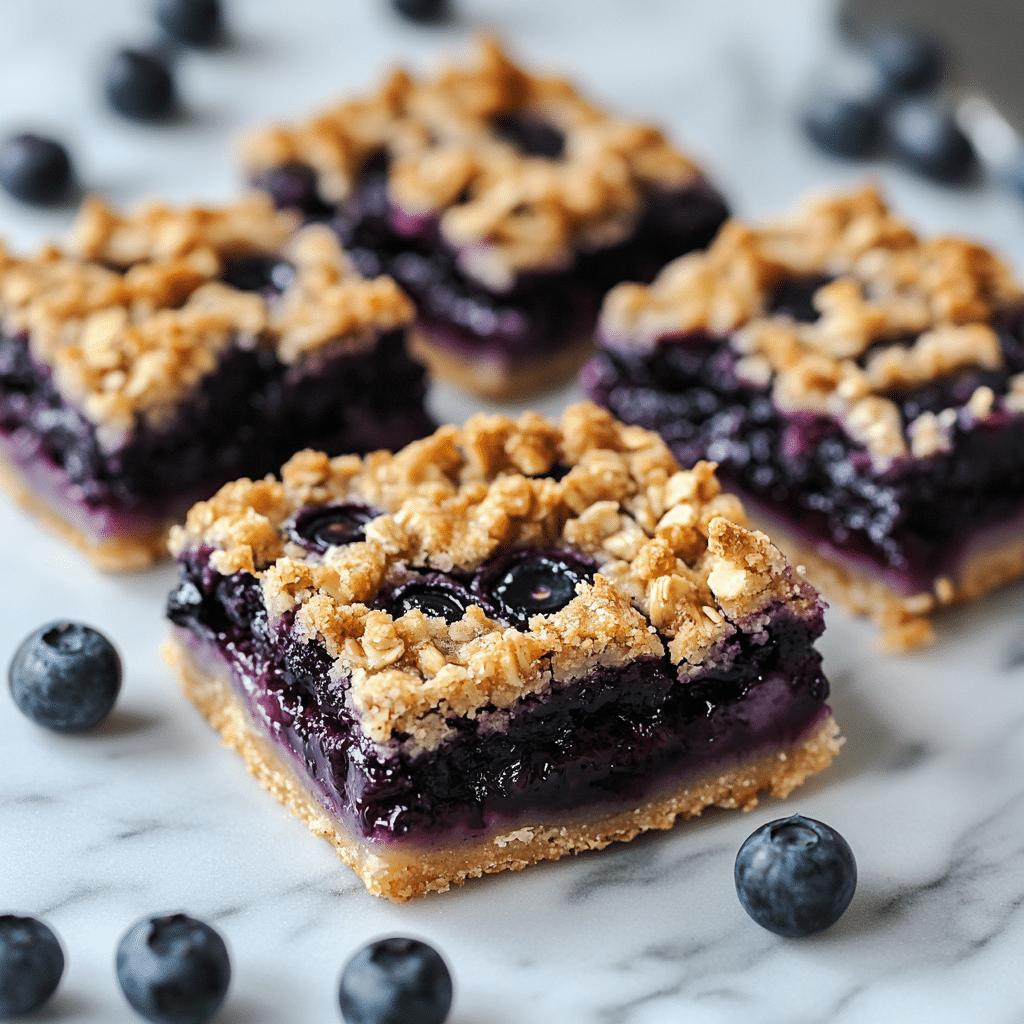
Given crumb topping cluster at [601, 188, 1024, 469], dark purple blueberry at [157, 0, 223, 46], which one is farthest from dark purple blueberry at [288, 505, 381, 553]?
dark purple blueberry at [157, 0, 223, 46]

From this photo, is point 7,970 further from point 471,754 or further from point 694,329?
point 694,329

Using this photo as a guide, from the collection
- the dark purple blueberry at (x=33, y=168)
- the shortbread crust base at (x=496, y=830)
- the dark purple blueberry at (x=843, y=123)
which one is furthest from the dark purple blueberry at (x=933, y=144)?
the dark purple blueberry at (x=33, y=168)

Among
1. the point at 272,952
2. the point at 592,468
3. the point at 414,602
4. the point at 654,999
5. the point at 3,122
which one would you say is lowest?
the point at 654,999

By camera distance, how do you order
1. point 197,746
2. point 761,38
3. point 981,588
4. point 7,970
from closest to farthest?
point 7,970 → point 197,746 → point 981,588 → point 761,38

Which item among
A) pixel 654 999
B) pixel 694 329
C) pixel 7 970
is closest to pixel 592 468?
pixel 694 329

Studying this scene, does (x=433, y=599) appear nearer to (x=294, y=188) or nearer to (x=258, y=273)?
(x=258, y=273)

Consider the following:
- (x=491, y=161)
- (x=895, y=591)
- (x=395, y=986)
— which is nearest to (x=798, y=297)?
(x=895, y=591)
